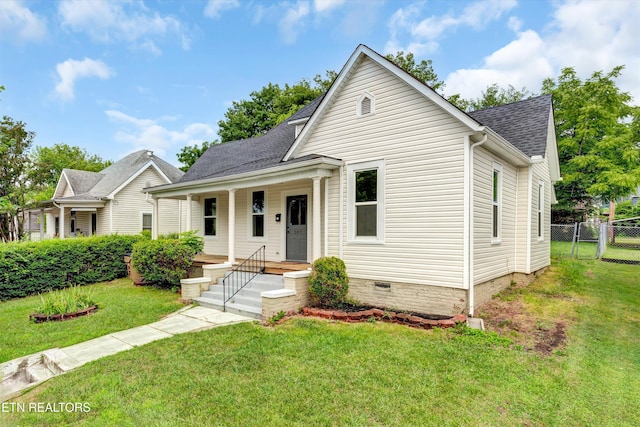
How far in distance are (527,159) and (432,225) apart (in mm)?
3981

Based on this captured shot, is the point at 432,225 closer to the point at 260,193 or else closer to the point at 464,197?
the point at 464,197

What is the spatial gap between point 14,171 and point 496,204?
23.7m

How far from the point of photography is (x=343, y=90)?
26.5 ft

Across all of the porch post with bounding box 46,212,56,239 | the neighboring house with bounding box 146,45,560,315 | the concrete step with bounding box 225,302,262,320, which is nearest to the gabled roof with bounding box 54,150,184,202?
the porch post with bounding box 46,212,56,239

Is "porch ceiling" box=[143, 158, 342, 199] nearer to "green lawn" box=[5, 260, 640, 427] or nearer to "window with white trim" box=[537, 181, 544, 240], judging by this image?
"green lawn" box=[5, 260, 640, 427]

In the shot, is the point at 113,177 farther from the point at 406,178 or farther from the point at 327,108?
the point at 406,178

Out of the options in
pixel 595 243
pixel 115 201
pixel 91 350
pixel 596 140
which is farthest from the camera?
pixel 595 243

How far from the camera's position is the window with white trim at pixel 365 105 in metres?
7.54

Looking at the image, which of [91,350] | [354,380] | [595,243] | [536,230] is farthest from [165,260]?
[595,243]

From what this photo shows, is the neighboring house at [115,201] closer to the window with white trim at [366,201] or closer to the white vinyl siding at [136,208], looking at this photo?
the white vinyl siding at [136,208]

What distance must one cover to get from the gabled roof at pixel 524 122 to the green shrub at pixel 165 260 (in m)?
9.94

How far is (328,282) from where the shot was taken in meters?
6.92

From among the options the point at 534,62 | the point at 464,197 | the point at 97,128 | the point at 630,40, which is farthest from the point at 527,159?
the point at 97,128

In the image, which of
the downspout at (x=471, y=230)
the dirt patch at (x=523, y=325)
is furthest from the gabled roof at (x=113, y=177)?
the dirt patch at (x=523, y=325)
